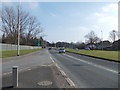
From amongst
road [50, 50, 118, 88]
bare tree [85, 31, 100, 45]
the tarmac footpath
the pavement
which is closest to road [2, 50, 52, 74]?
the pavement

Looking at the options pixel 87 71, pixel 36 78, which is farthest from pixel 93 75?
pixel 36 78

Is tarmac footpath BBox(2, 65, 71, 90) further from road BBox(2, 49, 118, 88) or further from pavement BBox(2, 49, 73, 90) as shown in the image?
road BBox(2, 49, 118, 88)

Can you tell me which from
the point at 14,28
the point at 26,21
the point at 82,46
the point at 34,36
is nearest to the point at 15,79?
the point at 14,28

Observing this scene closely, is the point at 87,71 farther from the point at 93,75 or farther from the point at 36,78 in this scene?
the point at 36,78

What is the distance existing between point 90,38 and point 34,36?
4842 centimetres

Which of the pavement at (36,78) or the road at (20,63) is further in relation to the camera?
the road at (20,63)

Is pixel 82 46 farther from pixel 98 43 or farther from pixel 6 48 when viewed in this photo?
pixel 6 48

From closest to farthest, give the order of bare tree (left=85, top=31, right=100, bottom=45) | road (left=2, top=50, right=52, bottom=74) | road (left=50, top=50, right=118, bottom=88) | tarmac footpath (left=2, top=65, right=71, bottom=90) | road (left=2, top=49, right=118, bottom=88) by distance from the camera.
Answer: tarmac footpath (left=2, top=65, right=71, bottom=90) < road (left=50, top=50, right=118, bottom=88) < road (left=2, top=49, right=118, bottom=88) < road (left=2, top=50, right=52, bottom=74) < bare tree (left=85, top=31, right=100, bottom=45)

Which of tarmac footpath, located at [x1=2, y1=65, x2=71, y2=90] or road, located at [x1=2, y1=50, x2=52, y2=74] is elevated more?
tarmac footpath, located at [x1=2, y1=65, x2=71, y2=90]

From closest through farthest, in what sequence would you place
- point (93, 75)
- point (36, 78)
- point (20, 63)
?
point (36, 78) < point (93, 75) < point (20, 63)

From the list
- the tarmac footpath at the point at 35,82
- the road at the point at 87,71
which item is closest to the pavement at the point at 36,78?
the tarmac footpath at the point at 35,82

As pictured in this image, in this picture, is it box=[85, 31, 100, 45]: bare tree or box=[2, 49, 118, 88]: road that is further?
box=[85, 31, 100, 45]: bare tree

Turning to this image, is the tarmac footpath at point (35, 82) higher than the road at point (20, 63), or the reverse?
Result: the tarmac footpath at point (35, 82)

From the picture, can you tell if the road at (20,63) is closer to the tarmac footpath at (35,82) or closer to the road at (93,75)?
the tarmac footpath at (35,82)
